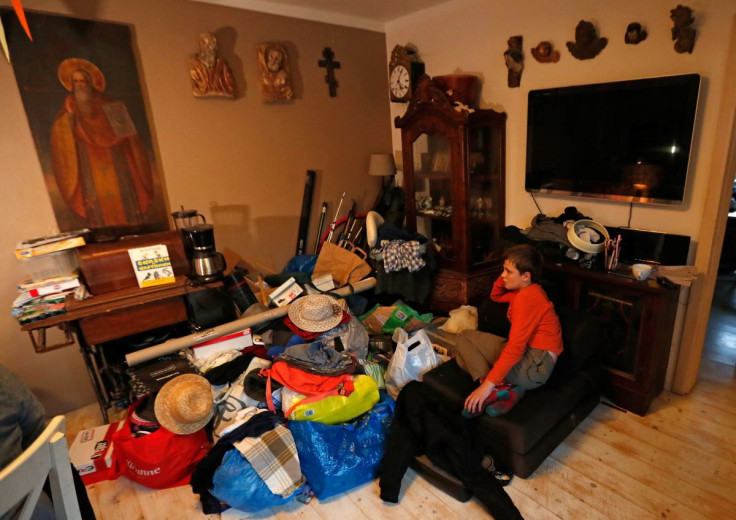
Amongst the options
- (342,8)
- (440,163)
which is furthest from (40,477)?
(342,8)

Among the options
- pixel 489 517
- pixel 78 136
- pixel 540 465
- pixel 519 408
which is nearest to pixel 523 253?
pixel 519 408

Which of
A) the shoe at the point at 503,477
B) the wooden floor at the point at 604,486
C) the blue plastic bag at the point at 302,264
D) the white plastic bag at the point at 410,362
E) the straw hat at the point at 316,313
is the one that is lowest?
the wooden floor at the point at 604,486

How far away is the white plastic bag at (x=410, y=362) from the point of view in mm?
2152

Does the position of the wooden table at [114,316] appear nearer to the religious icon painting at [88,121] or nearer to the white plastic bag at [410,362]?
the religious icon painting at [88,121]

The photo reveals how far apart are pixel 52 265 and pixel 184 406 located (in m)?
1.04

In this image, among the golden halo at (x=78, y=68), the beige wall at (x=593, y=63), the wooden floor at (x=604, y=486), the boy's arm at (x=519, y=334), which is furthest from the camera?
the golden halo at (x=78, y=68)

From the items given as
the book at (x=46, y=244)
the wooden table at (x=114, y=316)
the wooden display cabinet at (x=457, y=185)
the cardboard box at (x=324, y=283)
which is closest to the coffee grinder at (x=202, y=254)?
the wooden table at (x=114, y=316)

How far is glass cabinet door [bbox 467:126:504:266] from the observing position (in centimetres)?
262

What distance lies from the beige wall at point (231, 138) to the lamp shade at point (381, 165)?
172mm

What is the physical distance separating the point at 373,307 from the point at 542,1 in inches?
82.7

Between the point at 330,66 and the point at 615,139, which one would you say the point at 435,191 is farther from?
the point at 330,66

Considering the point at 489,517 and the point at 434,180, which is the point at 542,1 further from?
the point at 489,517

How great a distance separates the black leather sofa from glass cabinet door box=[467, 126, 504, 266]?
626mm

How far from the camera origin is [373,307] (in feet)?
9.71
